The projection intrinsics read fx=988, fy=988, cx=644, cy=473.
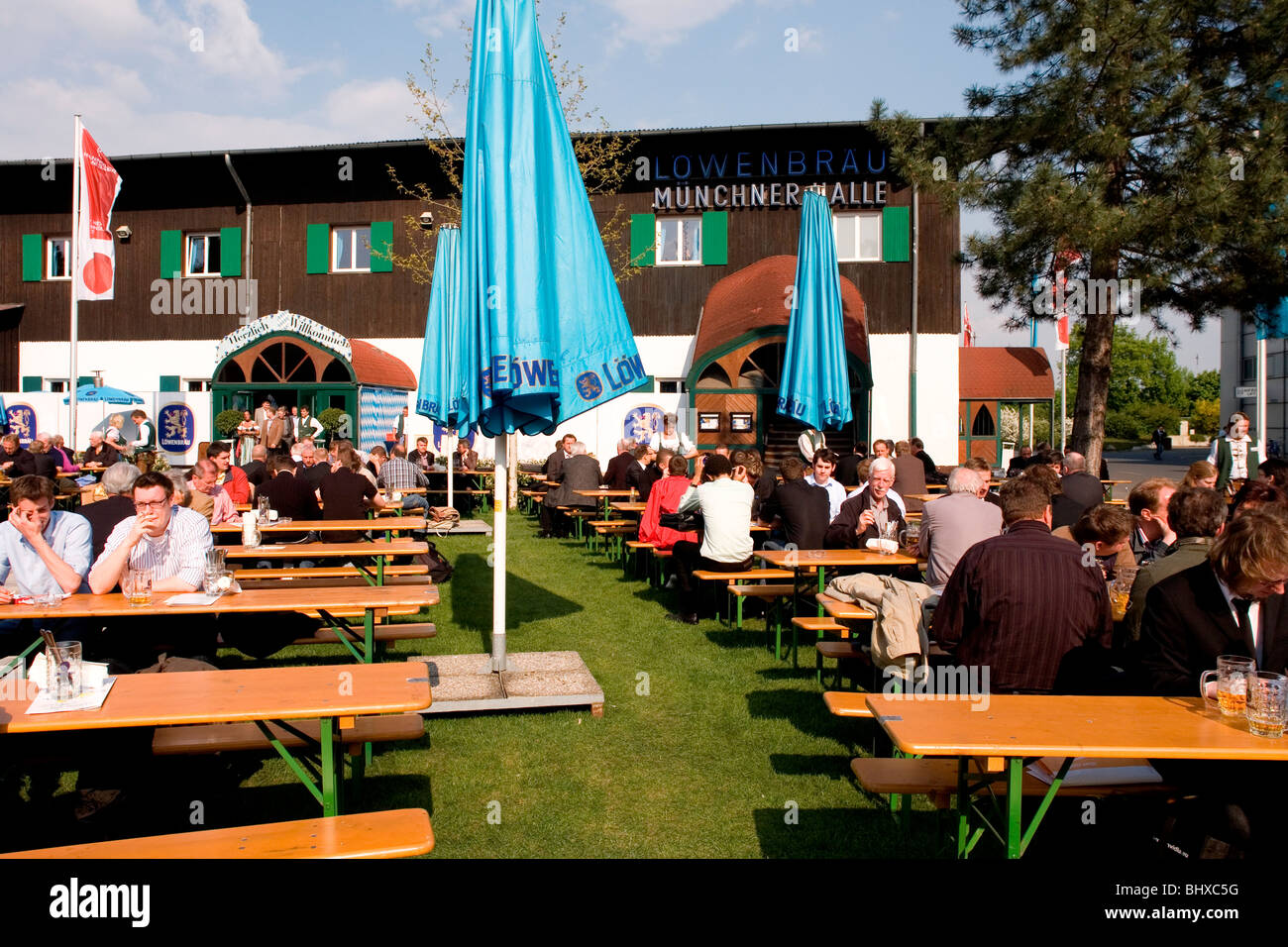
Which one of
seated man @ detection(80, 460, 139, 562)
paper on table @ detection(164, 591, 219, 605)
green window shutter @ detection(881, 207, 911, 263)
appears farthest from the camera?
green window shutter @ detection(881, 207, 911, 263)

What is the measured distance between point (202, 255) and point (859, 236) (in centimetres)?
1503

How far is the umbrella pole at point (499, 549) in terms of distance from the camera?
19.2ft

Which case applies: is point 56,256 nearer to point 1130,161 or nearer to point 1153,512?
point 1130,161

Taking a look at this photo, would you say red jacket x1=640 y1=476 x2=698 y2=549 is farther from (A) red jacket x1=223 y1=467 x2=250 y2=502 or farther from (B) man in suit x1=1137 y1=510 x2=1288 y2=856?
(B) man in suit x1=1137 y1=510 x2=1288 y2=856

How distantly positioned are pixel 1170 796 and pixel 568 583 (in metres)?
A: 7.45

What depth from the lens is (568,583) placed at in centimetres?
1052

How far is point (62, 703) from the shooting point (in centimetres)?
331

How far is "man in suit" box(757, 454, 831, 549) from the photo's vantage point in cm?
824

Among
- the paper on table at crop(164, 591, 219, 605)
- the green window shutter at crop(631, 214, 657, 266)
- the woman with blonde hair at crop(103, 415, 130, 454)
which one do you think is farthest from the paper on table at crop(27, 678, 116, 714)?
the green window shutter at crop(631, 214, 657, 266)

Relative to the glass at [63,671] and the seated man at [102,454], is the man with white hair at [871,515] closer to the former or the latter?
the glass at [63,671]

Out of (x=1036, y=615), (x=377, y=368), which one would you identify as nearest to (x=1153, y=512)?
(x=1036, y=615)

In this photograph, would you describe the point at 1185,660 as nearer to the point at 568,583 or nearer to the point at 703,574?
the point at 703,574

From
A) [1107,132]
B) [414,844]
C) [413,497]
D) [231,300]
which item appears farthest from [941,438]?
[414,844]

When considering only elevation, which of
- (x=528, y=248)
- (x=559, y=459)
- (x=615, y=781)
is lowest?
(x=615, y=781)
